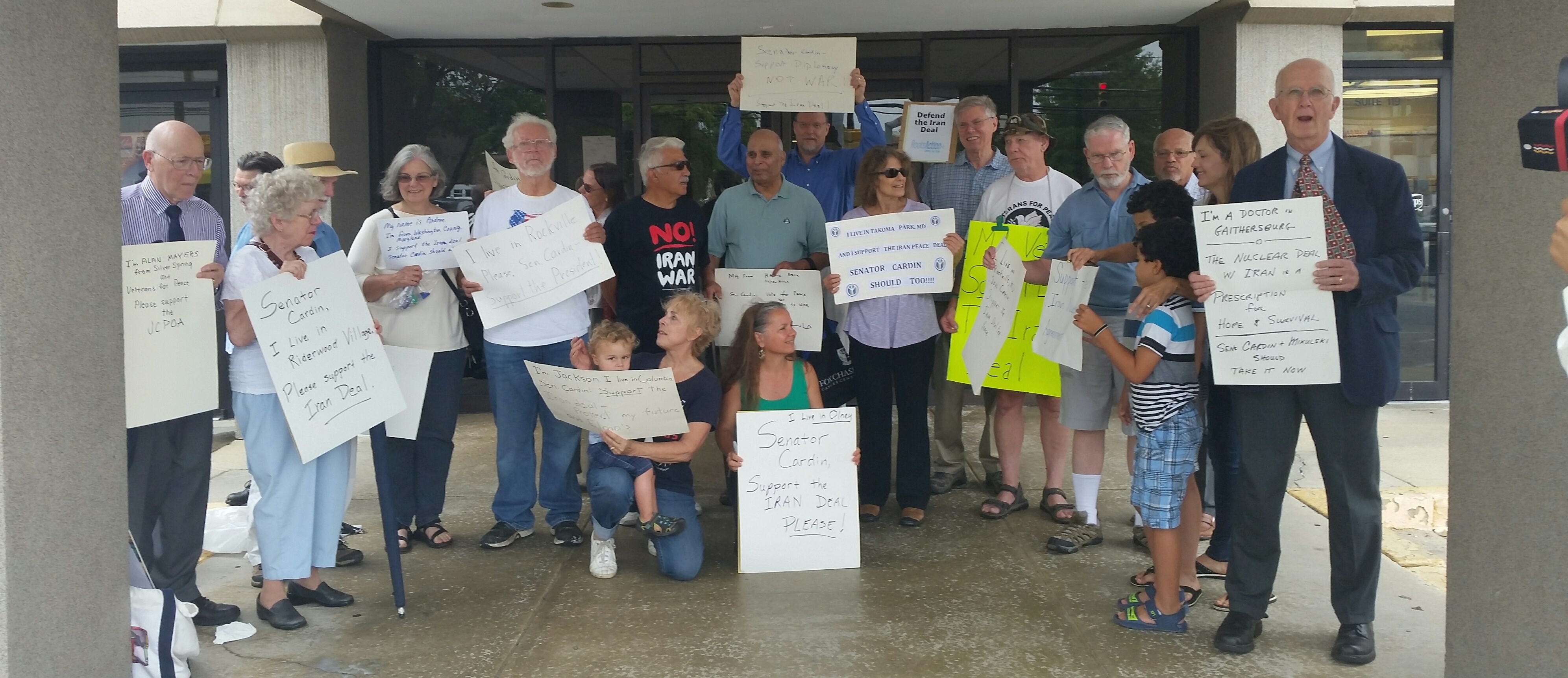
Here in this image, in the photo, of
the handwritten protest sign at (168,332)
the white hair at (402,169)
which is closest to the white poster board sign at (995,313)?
the white hair at (402,169)

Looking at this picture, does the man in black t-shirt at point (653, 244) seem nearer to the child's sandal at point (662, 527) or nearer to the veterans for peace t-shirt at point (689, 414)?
the veterans for peace t-shirt at point (689, 414)

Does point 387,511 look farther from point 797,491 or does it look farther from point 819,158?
point 819,158

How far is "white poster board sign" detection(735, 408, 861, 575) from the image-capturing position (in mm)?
4605

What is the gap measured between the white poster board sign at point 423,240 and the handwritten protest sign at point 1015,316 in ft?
7.15

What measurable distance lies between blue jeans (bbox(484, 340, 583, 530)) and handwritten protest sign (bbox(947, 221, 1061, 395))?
1756mm

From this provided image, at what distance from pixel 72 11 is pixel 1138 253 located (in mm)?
3083

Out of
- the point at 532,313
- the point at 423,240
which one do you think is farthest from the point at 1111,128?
the point at 423,240

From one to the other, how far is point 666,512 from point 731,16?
4.09 meters

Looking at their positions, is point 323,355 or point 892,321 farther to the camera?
point 892,321

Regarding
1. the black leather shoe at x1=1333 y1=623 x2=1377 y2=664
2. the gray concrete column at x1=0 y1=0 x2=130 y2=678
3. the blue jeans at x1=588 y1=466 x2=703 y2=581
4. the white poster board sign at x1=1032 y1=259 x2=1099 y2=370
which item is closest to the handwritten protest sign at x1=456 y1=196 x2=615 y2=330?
the blue jeans at x1=588 y1=466 x2=703 y2=581

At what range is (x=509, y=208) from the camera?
16.6 feet

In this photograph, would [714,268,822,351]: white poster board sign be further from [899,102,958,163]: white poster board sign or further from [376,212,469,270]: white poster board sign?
[899,102,958,163]: white poster board sign

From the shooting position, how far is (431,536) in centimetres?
518

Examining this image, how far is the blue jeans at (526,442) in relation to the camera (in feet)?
16.6
